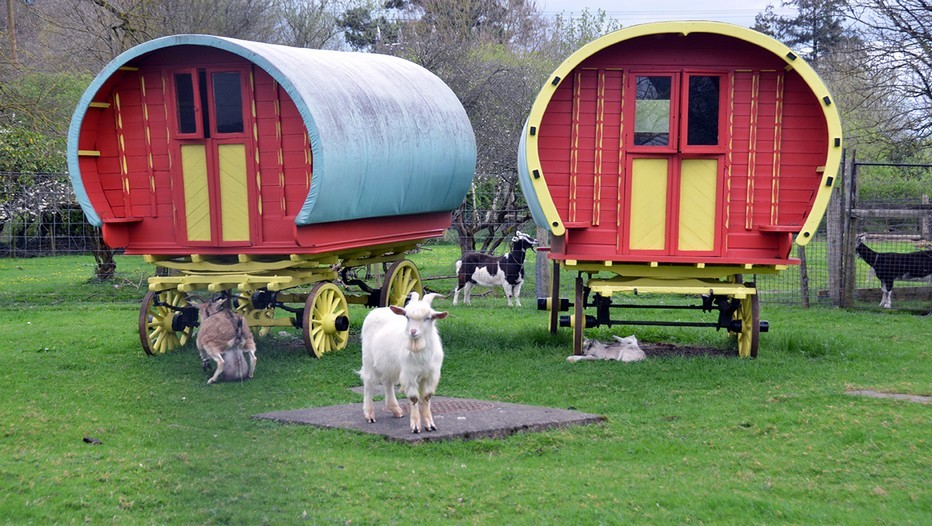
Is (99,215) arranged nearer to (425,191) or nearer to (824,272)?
(425,191)

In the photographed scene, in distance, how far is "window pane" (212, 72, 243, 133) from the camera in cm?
1153

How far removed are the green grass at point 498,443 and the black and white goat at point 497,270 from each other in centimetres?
337

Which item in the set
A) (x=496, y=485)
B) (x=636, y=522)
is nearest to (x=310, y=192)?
(x=496, y=485)

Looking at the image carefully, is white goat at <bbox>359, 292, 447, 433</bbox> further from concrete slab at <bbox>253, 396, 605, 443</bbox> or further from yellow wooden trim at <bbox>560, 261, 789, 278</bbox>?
yellow wooden trim at <bbox>560, 261, 789, 278</bbox>

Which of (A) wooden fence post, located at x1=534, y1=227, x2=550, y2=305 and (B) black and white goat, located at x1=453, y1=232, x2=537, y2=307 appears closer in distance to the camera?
(A) wooden fence post, located at x1=534, y1=227, x2=550, y2=305

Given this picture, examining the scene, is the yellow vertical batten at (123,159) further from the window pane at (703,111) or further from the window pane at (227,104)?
the window pane at (703,111)

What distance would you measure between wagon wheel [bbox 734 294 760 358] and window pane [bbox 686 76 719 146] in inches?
73.8

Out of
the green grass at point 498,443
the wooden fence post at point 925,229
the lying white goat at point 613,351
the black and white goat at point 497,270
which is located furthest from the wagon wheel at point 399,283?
the wooden fence post at point 925,229

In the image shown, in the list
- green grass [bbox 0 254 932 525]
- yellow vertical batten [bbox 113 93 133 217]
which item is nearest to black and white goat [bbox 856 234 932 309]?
green grass [bbox 0 254 932 525]

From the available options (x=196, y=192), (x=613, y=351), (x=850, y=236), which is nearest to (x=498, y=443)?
(x=613, y=351)

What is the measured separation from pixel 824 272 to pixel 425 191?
35.2 ft

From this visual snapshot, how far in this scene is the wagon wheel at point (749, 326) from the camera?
11.3 m

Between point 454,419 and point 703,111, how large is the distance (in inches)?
195

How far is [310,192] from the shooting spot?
10766 mm
